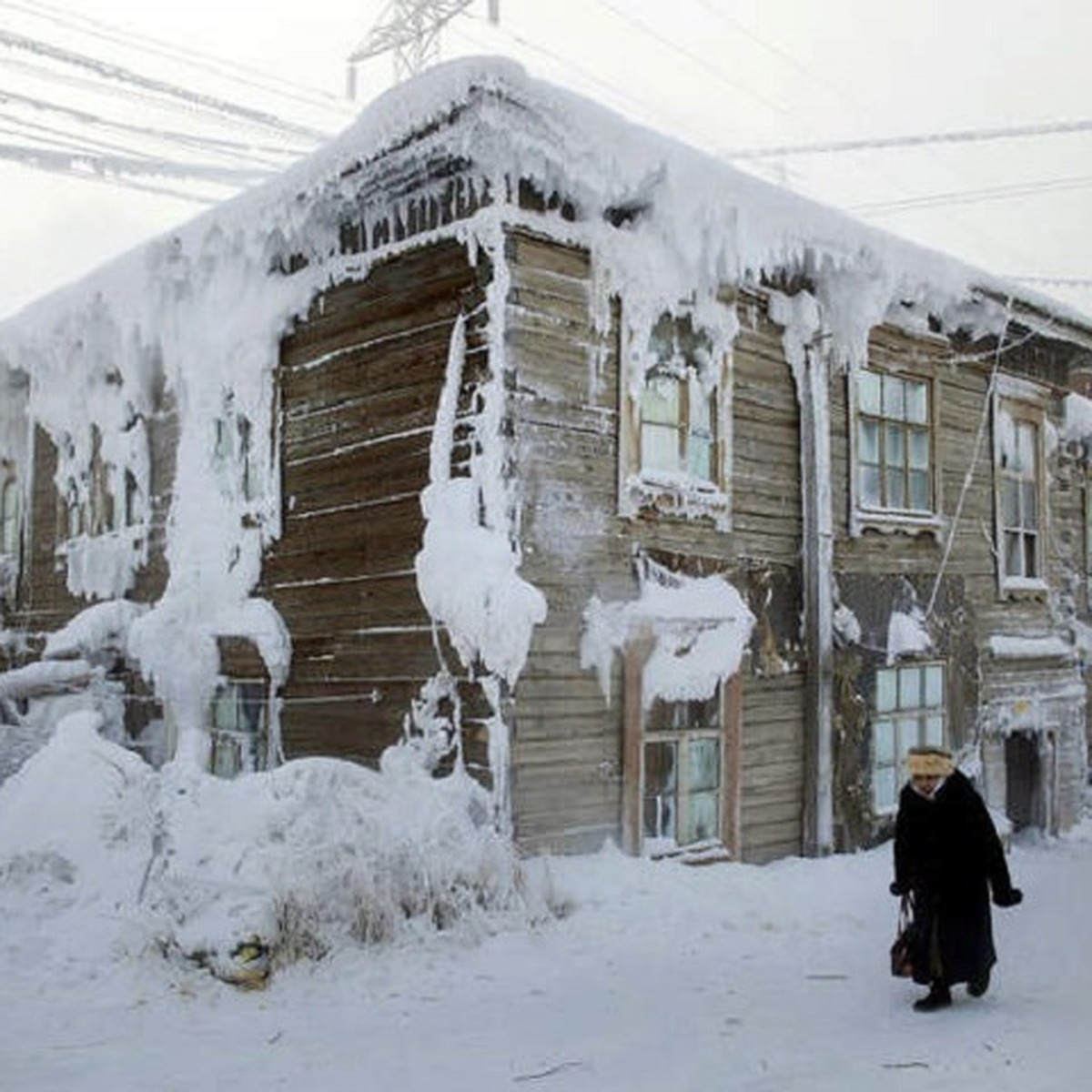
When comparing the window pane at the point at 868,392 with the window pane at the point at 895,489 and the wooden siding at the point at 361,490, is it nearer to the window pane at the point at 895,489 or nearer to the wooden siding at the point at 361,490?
the window pane at the point at 895,489

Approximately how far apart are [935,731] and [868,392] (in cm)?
358

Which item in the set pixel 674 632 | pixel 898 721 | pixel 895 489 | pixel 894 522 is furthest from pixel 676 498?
pixel 898 721

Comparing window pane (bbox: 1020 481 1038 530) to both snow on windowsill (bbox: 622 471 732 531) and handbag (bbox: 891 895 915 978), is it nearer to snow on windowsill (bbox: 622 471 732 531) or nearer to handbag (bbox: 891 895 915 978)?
snow on windowsill (bbox: 622 471 732 531)

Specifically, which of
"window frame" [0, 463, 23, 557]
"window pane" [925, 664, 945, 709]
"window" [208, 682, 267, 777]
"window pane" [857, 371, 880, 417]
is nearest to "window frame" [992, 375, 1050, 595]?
"window pane" [925, 664, 945, 709]

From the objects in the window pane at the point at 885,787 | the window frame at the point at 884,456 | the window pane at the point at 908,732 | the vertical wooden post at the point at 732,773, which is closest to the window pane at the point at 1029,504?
the window frame at the point at 884,456

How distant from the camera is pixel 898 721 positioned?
12.2 m

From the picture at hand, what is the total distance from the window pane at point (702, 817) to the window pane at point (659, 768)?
0.98 feet

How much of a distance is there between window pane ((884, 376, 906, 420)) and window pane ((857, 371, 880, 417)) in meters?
0.15

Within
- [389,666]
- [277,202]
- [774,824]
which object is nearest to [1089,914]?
[774,824]

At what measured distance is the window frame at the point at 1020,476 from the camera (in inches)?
543

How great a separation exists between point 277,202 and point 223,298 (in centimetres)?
173

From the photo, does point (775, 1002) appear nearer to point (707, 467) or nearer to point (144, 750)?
point (707, 467)

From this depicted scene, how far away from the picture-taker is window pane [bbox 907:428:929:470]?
12773mm

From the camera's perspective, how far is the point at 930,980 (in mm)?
6406
